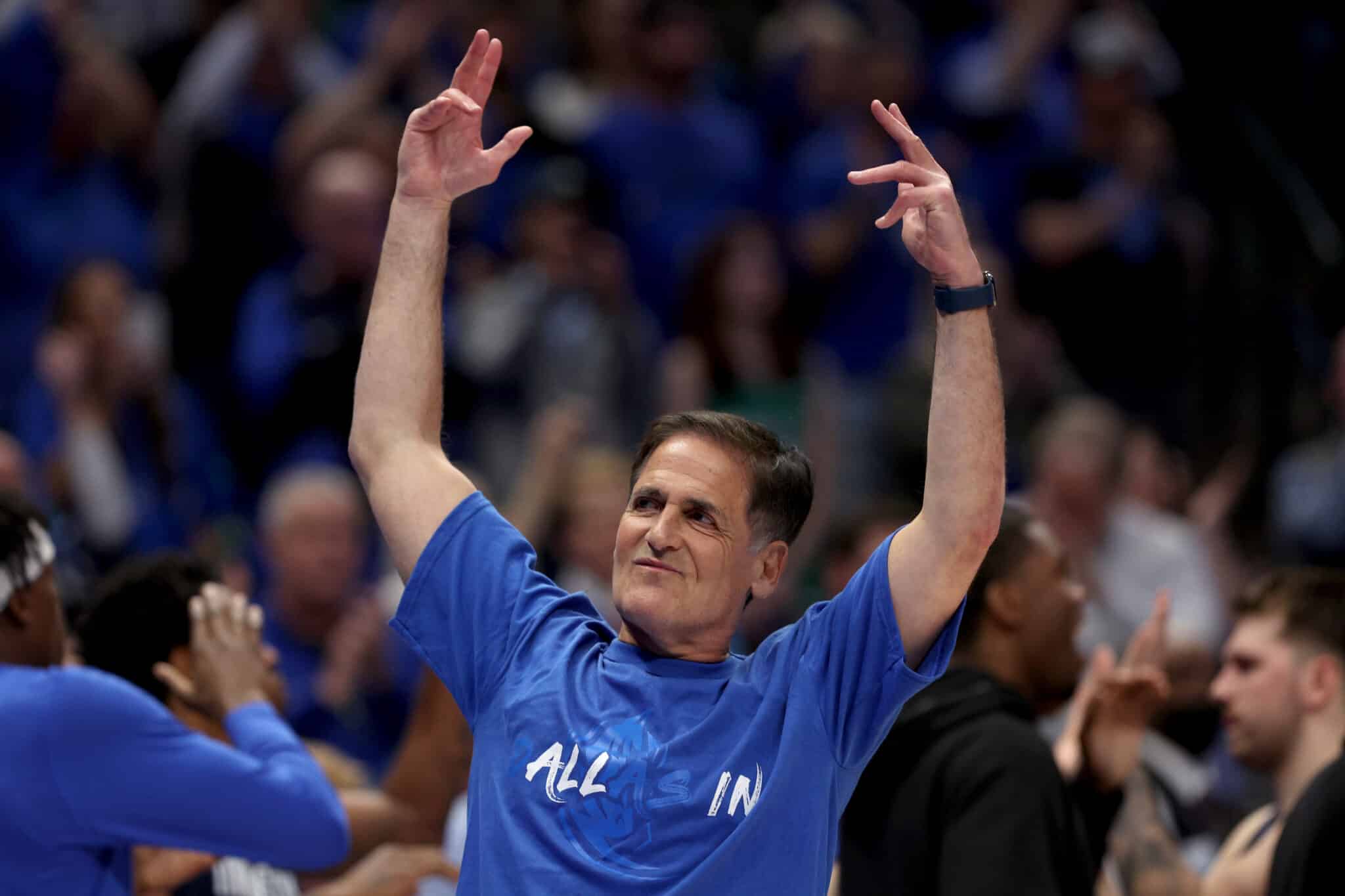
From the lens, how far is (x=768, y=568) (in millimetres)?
3471

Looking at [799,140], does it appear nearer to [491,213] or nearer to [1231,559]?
[491,213]

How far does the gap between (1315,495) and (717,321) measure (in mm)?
2953

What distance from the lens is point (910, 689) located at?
3.11m

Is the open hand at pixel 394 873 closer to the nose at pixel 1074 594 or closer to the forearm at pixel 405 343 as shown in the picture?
the forearm at pixel 405 343

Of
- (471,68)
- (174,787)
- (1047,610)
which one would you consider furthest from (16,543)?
(1047,610)

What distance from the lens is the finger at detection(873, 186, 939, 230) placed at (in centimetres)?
312

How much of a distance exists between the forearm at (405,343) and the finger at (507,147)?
14 cm

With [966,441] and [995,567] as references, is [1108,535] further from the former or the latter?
[966,441]

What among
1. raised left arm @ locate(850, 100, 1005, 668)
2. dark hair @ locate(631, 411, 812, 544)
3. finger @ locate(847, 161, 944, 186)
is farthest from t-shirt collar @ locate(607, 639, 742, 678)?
finger @ locate(847, 161, 944, 186)

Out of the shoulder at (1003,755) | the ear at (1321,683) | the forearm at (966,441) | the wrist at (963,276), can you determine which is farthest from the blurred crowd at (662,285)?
the wrist at (963,276)

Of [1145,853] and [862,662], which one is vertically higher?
[862,662]

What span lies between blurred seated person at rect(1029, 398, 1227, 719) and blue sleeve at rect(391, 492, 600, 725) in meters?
4.44

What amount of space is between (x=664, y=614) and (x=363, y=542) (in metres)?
4.31

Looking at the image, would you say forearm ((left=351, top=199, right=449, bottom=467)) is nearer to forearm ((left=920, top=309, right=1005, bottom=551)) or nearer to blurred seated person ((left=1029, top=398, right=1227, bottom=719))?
forearm ((left=920, top=309, right=1005, bottom=551))
